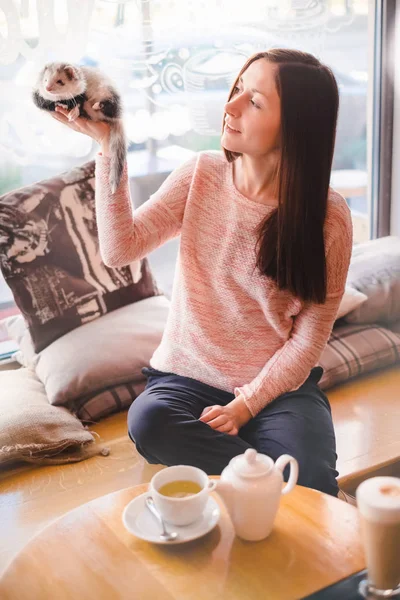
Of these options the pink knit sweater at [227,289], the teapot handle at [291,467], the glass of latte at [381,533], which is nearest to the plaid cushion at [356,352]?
the pink knit sweater at [227,289]

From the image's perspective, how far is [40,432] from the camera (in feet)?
6.38

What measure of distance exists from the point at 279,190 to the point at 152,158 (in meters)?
1.05

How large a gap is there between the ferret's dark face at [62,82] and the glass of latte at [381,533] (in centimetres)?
98

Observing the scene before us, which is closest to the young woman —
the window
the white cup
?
the white cup

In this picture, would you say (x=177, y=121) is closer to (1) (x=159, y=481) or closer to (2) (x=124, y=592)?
(1) (x=159, y=481)

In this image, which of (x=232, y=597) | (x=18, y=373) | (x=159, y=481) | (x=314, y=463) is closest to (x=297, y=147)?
(x=314, y=463)

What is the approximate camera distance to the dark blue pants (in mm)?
1628

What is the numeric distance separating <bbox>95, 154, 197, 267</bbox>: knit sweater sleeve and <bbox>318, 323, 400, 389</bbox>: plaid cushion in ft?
2.57

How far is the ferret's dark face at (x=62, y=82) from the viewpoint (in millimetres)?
1536

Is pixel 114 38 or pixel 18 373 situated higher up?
pixel 114 38

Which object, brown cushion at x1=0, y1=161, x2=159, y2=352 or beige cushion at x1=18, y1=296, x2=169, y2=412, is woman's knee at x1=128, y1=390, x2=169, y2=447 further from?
brown cushion at x1=0, y1=161, x2=159, y2=352

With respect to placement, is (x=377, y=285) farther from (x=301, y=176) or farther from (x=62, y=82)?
(x=62, y=82)

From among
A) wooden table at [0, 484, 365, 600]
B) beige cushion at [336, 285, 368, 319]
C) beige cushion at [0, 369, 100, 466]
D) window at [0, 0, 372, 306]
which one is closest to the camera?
wooden table at [0, 484, 365, 600]

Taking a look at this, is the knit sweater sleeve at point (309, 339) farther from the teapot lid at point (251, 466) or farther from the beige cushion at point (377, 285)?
the beige cushion at point (377, 285)
